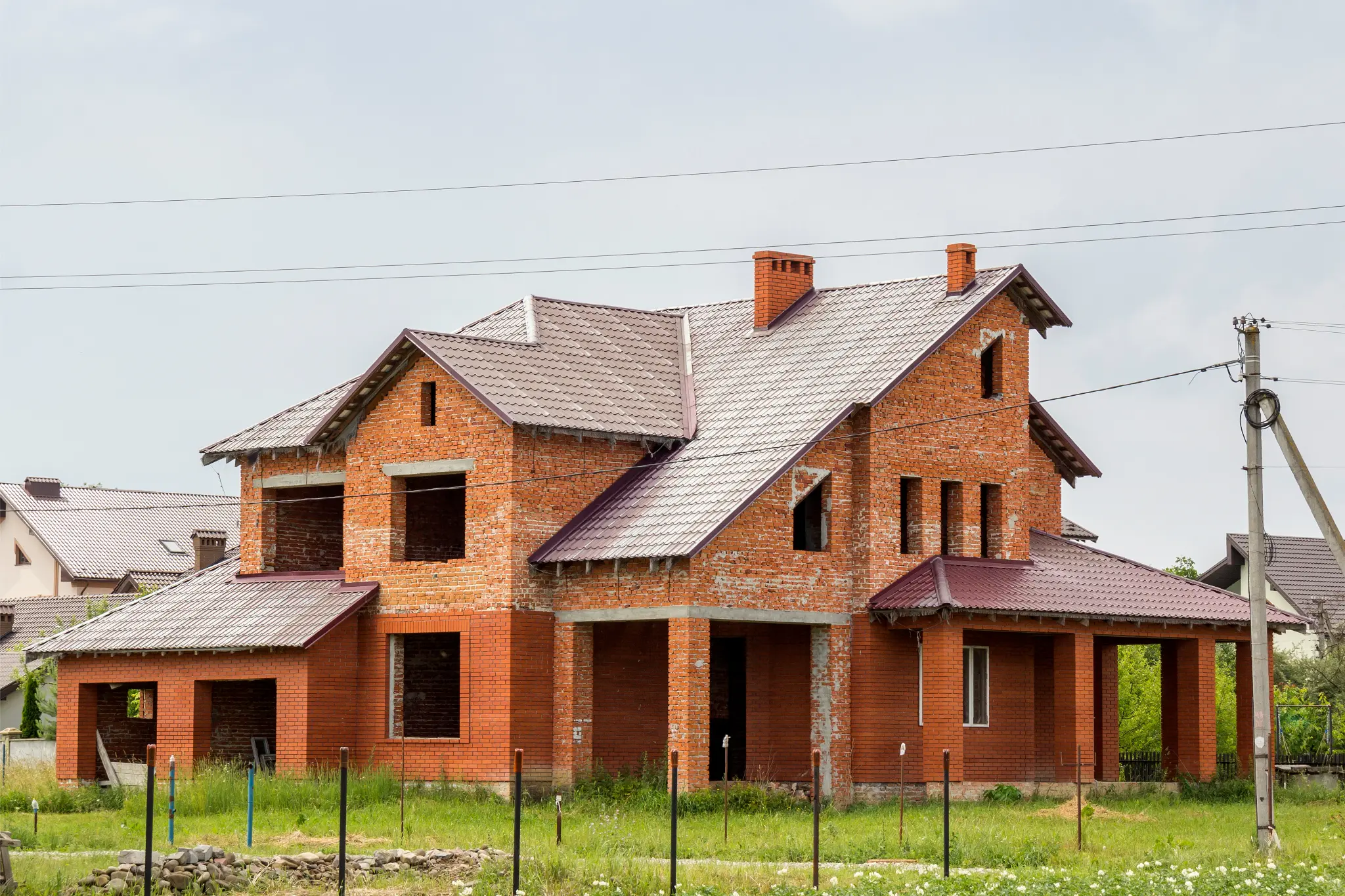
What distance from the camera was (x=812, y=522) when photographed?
116 ft

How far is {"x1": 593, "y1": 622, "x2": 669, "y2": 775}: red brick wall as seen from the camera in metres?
35.1

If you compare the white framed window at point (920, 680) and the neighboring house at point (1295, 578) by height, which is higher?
the neighboring house at point (1295, 578)

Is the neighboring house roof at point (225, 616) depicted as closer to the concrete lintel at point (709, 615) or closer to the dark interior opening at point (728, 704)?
the concrete lintel at point (709, 615)

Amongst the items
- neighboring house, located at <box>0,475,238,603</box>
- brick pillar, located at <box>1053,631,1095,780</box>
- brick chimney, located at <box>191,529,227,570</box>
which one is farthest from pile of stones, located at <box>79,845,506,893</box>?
neighboring house, located at <box>0,475,238,603</box>

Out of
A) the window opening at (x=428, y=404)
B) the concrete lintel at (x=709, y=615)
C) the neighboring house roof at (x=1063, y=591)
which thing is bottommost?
the concrete lintel at (x=709, y=615)

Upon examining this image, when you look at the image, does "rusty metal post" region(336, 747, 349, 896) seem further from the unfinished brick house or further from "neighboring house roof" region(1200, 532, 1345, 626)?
"neighboring house roof" region(1200, 532, 1345, 626)

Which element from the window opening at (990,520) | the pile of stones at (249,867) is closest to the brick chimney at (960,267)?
the window opening at (990,520)

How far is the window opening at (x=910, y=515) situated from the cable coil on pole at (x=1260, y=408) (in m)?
9.50

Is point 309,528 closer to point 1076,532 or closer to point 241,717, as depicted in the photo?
point 241,717

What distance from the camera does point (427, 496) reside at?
125 feet

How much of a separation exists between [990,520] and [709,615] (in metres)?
6.79

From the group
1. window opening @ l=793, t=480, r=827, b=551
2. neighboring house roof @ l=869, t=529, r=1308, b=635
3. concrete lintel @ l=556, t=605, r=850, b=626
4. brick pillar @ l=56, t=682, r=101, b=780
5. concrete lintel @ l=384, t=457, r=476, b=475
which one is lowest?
brick pillar @ l=56, t=682, r=101, b=780

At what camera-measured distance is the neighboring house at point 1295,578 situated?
59.7 m

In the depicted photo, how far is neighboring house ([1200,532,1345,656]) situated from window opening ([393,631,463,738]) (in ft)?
93.8
